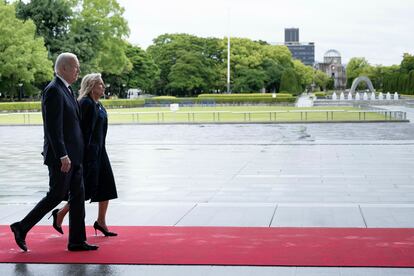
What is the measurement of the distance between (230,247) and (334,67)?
174 m

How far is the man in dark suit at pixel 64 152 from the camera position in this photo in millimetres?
6148

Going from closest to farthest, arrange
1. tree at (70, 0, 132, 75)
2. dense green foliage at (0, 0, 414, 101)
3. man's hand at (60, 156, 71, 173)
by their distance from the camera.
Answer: man's hand at (60, 156, 71, 173) < dense green foliage at (0, 0, 414, 101) < tree at (70, 0, 132, 75)

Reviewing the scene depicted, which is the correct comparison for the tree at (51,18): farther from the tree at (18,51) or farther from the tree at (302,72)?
the tree at (302,72)

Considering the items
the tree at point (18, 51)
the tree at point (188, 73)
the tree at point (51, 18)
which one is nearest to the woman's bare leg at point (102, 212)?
the tree at point (18, 51)

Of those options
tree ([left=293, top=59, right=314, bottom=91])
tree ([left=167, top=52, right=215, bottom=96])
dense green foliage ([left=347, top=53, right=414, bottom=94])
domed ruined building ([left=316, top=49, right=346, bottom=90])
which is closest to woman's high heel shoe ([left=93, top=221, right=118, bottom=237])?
dense green foliage ([left=347, top=53, right=414, bottom=94])

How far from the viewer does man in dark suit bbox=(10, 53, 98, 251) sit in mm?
6148

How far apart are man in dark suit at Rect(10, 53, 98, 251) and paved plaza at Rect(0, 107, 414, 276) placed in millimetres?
617

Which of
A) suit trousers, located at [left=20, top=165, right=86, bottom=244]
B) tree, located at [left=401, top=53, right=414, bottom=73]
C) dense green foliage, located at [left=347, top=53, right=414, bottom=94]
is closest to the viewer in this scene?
suit trousers, located at [left=20, top=165, right=86, bottom=244]

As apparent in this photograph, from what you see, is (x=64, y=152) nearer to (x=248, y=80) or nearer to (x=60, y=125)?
(x=60, y=125)

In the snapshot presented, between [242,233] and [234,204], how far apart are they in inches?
87.3

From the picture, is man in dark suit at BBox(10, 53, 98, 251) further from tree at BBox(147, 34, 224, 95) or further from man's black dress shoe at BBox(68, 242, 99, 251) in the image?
tree at BBox(147, 34, 224, 95)

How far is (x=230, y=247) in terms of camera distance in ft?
21.2

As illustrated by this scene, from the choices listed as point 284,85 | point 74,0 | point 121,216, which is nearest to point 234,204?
point 121,216

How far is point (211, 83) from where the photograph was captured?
3752 inches
